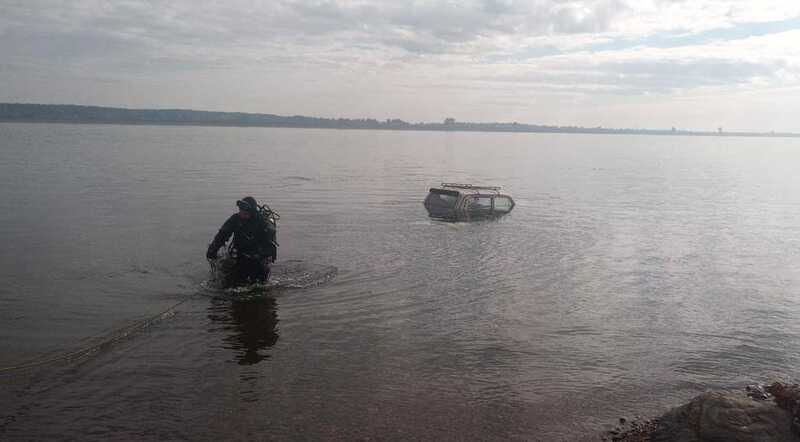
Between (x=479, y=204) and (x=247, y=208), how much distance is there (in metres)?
15.4

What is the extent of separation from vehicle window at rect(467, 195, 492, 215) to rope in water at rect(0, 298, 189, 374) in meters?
16.1

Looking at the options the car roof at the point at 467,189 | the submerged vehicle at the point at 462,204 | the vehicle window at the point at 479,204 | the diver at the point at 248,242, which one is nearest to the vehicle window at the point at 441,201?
the submerged vehicle at the point at 462,204

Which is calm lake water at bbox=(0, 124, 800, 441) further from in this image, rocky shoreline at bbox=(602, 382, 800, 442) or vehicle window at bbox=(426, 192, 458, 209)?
vehicle window at bbox=(426, 192, 458, 209)

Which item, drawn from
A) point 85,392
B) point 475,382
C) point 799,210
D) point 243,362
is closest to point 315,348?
point 243,362

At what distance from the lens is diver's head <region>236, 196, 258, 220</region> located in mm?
13377

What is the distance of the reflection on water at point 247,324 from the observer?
412 inches

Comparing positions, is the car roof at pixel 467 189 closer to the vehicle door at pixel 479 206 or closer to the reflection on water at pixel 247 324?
the vehicle door at pixel 479 206

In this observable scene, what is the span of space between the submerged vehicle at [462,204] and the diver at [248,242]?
1332cm

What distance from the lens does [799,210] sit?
3534 cm

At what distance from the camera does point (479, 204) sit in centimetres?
2733

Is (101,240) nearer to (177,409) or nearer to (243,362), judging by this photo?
(243,362)

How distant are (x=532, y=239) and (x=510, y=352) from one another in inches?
471

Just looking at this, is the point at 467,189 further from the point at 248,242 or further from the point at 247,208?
the point at 247,208

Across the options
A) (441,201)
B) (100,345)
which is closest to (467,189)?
(441,201)
